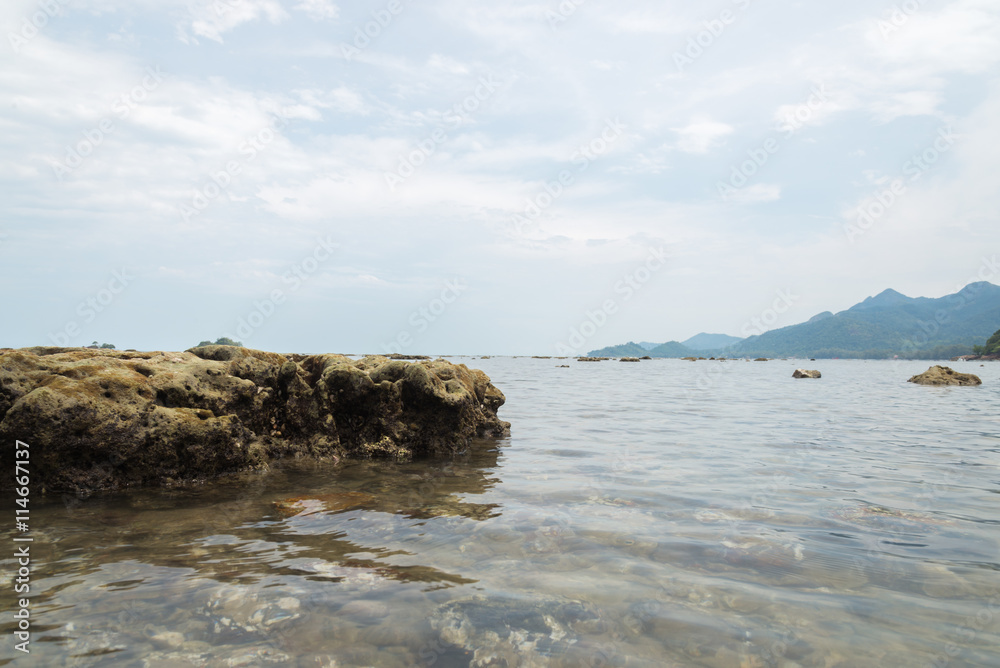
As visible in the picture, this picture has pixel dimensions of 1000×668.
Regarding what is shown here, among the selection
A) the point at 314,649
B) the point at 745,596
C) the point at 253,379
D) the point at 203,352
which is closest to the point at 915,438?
the point at 745,596

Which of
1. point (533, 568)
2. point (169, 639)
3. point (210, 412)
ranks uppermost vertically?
point (210, 412)

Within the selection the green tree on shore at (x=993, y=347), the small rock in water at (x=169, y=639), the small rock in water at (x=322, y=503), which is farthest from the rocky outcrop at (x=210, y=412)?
the green tree on shore at (x=993, y=347)

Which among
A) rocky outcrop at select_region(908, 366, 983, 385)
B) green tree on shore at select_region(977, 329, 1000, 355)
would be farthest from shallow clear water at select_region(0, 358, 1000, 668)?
green tree on shore at select_region(977, 329, 1000, 355)

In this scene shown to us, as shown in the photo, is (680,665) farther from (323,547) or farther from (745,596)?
(323,547)

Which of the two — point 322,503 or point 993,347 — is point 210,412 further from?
point 993,347

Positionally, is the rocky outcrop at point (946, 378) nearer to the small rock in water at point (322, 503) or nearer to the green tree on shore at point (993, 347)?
the small rock in water at point (322, 503)

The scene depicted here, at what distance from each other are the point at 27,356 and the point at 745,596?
44.1 feet

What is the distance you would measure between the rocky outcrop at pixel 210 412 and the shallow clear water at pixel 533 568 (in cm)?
82

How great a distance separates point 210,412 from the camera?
1090 cm

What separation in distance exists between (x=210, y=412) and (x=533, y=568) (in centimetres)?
833

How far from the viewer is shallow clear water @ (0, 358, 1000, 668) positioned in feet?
14.8

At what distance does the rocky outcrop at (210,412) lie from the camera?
9180mm

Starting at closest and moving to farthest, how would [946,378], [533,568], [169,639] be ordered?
[169,639], [533,568], [946,378]

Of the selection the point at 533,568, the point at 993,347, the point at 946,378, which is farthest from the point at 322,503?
the point at 993,347
